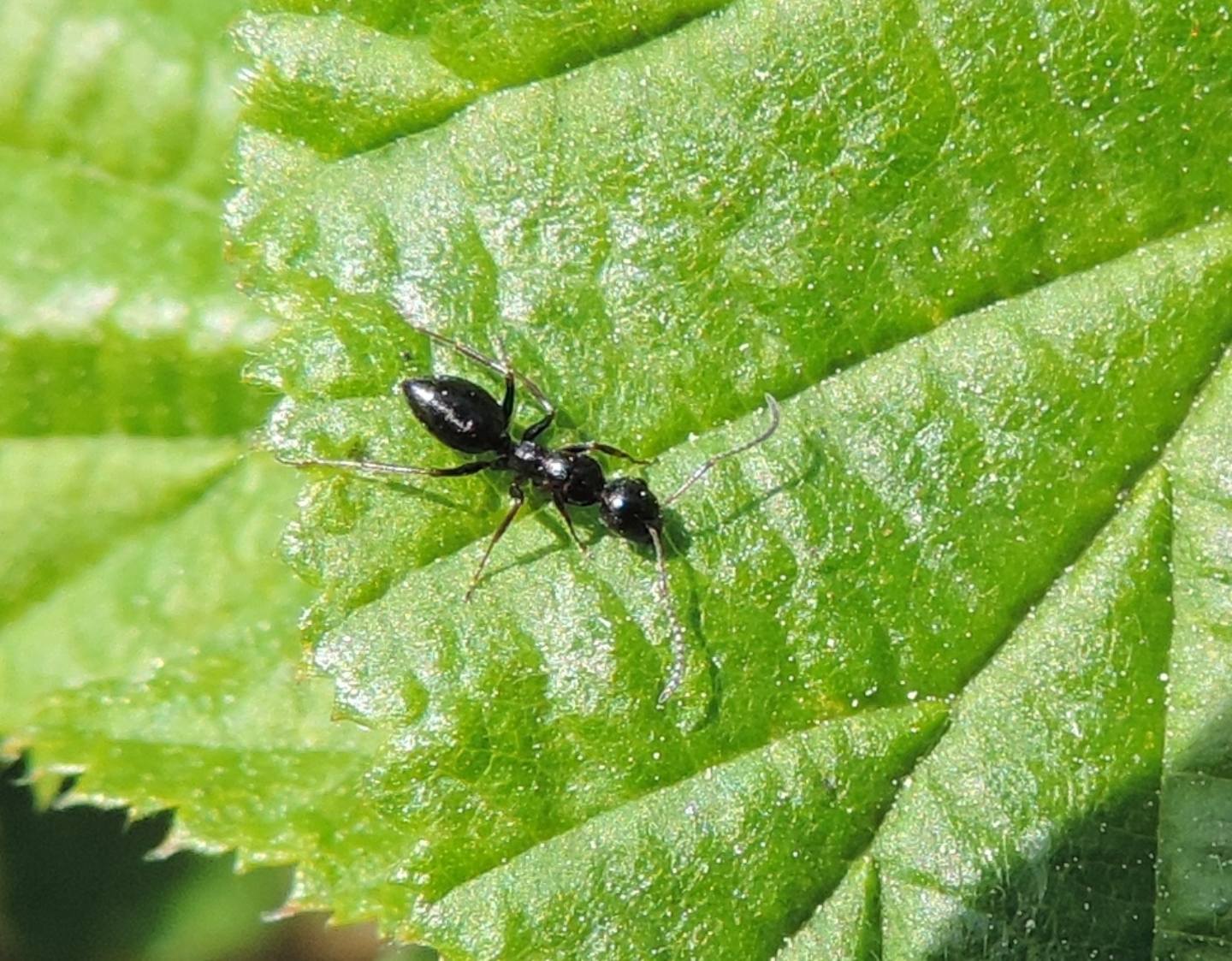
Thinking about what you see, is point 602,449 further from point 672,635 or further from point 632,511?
point 672,635

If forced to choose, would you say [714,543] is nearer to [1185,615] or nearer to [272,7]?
[1185,615]

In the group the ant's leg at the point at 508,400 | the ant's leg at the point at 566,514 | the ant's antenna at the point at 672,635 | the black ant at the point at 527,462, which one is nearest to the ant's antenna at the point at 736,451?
the black ant at the point at 527,462

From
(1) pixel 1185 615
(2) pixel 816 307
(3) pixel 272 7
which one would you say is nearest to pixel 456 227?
(3) pixel 272 7

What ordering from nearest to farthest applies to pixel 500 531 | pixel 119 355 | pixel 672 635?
pixel 672 635 < pixel 500 531 < pixel 119 355

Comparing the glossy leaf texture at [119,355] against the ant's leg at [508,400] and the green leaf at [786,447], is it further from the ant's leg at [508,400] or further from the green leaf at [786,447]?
the green leaf at [786,447]

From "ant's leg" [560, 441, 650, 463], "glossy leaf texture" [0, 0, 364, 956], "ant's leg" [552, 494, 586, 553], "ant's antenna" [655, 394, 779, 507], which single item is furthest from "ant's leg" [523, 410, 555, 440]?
"glossy leaf texture" [0, 0, 364, 956]

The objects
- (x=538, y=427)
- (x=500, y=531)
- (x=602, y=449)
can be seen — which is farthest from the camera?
(x=538, y=427)

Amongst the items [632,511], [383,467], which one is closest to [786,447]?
[632,511]
